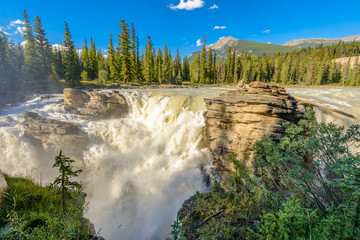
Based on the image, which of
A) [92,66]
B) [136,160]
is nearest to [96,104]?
[136,160]

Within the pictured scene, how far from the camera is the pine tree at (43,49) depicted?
32.9 metres

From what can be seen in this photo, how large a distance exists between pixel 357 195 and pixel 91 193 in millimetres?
13523

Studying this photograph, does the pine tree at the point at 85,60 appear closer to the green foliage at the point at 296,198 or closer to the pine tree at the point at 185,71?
the pine tree at the point at 185,71

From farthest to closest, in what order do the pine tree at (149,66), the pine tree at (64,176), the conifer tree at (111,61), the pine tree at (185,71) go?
the pine tree at (185,71)
the pine tree at (149,66)
the conifer tree at (111,61)
the pine tree at (64,176)

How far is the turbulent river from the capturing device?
891 centimetres

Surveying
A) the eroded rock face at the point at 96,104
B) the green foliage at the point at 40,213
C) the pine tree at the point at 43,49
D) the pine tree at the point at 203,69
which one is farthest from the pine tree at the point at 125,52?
the green foliage at the point at 40,213

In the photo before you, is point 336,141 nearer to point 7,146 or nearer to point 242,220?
point 242,220

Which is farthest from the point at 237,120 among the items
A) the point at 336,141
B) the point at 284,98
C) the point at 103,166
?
the point at 103,166

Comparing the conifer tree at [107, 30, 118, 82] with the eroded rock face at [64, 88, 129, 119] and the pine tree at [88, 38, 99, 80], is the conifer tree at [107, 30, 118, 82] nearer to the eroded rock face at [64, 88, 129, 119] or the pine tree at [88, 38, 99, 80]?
the pine tree at [88, 38, 99, 80]

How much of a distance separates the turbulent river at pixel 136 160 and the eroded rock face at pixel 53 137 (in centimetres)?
64

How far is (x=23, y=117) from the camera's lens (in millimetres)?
14773

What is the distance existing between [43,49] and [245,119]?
46163 millimetres

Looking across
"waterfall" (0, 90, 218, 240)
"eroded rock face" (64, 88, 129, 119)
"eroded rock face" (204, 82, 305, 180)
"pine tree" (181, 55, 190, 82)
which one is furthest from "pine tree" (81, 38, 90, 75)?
"eroded rock face" (204, 82, 305, 180)

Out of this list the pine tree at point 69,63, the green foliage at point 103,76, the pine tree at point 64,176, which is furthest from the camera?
the green foliage at point 103,76
